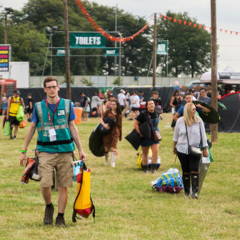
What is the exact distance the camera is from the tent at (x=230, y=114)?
24141mm

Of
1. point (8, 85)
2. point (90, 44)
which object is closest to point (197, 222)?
point (90, 44)

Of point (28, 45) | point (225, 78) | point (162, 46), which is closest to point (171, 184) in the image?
point (225, 78)

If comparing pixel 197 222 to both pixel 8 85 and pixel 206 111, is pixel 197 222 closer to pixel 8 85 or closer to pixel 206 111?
pixel 206 111

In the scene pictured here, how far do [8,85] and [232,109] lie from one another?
24.8 metres

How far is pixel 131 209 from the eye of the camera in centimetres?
910

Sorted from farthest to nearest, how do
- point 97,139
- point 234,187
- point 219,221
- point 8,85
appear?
point 8,85 → point 97,139 → point 234,187 → point 219,221

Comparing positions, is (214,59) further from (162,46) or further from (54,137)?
(162,46)

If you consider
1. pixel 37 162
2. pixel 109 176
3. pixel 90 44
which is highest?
pixel 90 44

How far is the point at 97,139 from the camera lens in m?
14.5

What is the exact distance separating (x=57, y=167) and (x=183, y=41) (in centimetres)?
9587

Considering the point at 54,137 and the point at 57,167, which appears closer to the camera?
the point at 54,137

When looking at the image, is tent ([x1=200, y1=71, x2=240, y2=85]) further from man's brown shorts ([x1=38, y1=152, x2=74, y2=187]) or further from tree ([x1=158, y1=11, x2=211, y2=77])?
tree ([x1=158, y1=11, x2=211, y2=77])

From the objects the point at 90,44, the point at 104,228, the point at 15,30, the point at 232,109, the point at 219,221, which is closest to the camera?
the point at 104,228

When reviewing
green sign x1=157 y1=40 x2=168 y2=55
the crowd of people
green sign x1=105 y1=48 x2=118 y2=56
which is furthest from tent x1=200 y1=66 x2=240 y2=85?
the crowd of people
